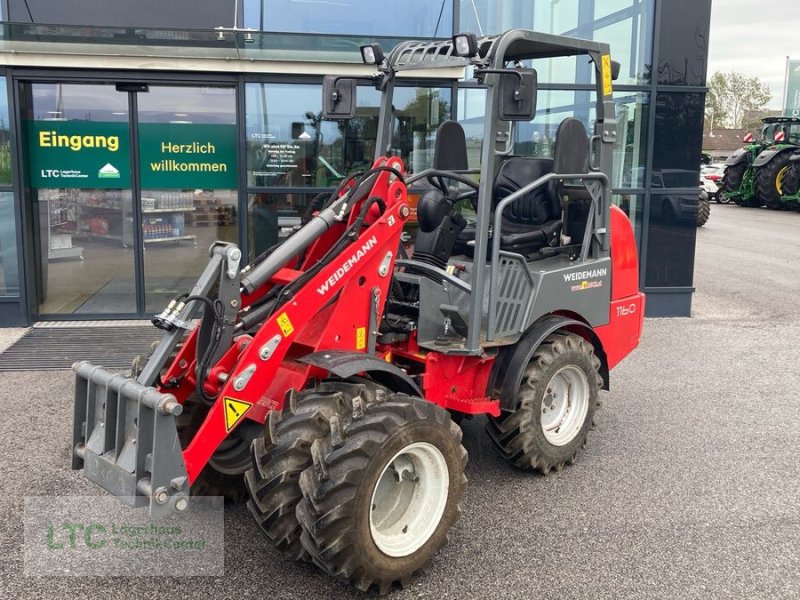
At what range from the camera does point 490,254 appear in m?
5.04

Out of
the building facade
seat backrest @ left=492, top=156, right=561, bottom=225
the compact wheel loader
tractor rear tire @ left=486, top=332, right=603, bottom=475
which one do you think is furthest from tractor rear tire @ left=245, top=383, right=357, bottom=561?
the building facade

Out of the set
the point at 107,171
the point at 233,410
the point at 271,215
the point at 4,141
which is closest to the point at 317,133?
the point at 271,215

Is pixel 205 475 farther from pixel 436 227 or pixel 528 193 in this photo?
pixel 528 193

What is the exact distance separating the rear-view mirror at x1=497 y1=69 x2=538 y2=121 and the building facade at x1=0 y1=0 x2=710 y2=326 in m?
5.02

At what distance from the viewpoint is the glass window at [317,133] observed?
9.26 m

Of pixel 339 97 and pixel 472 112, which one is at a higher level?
pixel 472 112

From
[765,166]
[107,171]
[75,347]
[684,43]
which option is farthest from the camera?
[765,166]

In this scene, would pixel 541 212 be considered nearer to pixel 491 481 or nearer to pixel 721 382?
pixel 491 481

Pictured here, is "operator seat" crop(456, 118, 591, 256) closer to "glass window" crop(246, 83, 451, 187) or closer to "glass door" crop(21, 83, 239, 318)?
"glass window" crop(246, 83, 451, 187)

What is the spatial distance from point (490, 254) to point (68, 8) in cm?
650

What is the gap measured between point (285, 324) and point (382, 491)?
0.96 meters

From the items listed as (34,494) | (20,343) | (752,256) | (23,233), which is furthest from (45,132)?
(752,256)

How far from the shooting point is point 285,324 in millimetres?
4000

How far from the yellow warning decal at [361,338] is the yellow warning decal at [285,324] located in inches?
18.8
